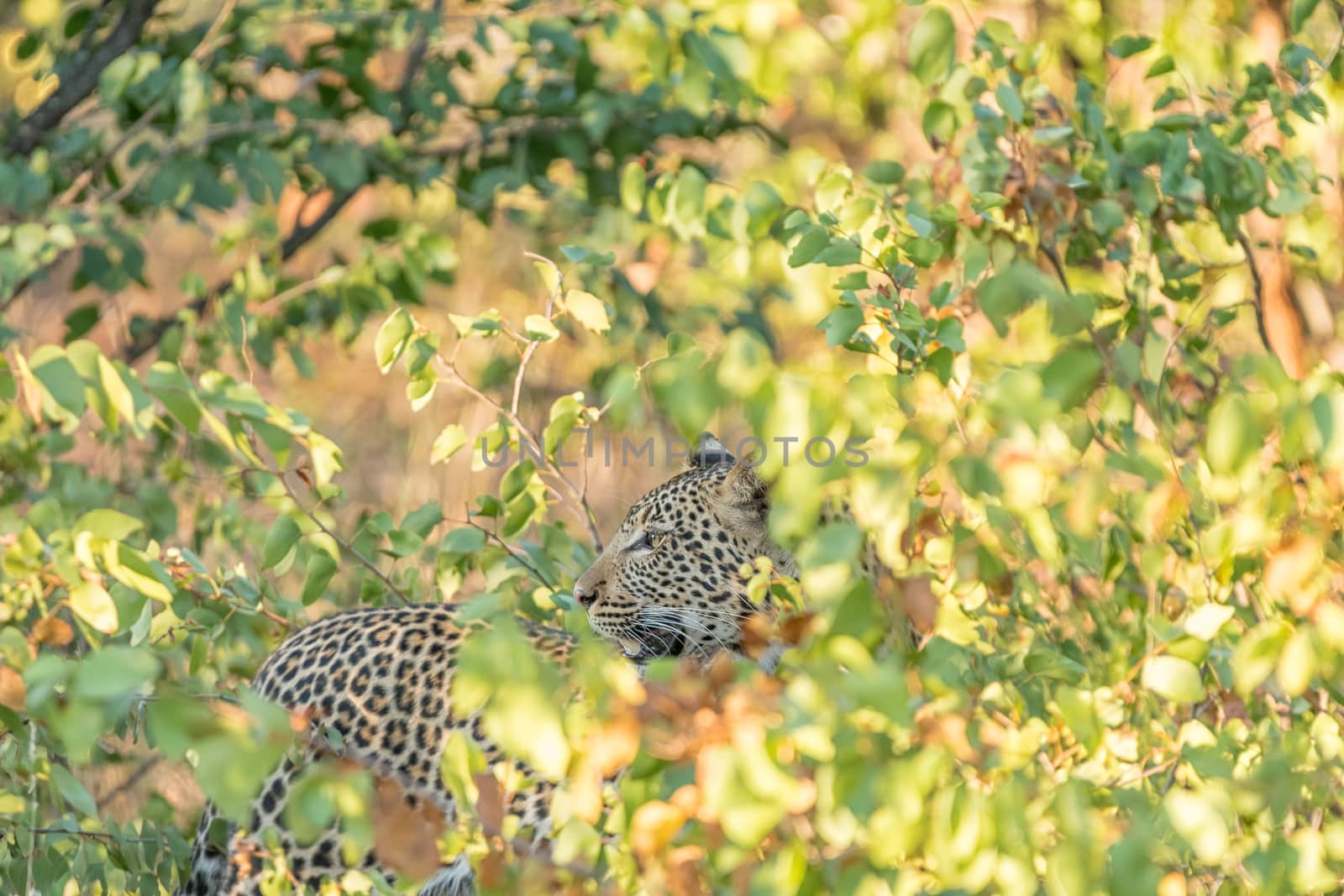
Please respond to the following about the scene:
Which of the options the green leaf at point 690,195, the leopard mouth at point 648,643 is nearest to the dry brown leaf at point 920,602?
the green leaf at point 690,195

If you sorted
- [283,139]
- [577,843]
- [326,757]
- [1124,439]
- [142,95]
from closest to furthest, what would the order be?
[577,843] < [1124,439] < [326,757] < [142,95] < [283,139]

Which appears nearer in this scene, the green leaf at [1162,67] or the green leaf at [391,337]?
the green leaf at [391,337]

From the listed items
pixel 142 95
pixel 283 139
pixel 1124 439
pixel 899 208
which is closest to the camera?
pixel 1124 439

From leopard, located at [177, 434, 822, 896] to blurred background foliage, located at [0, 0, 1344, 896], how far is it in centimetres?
14

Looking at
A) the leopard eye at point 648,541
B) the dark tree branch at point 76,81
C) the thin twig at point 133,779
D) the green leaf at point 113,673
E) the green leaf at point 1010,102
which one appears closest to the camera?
the green leaf at point 113,673

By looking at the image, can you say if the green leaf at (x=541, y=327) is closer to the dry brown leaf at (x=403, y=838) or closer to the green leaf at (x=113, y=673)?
the dry brown leaf at (x=403, y=838)

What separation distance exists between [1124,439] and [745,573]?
0.85m

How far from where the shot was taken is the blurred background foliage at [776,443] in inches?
71.0

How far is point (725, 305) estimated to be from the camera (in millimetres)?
8508

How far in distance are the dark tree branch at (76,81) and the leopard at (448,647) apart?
2.58 m

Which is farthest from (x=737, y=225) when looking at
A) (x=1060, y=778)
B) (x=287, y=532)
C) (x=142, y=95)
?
(x=142, y=95)

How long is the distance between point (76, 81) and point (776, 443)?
451 cm

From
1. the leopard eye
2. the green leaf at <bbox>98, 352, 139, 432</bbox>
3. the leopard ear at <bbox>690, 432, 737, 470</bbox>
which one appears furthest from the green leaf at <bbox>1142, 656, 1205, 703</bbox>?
the leopard ear at <bbox>690, 432, 737, 470</bbox>

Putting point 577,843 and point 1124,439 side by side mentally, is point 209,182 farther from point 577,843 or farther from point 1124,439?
point 577,843
